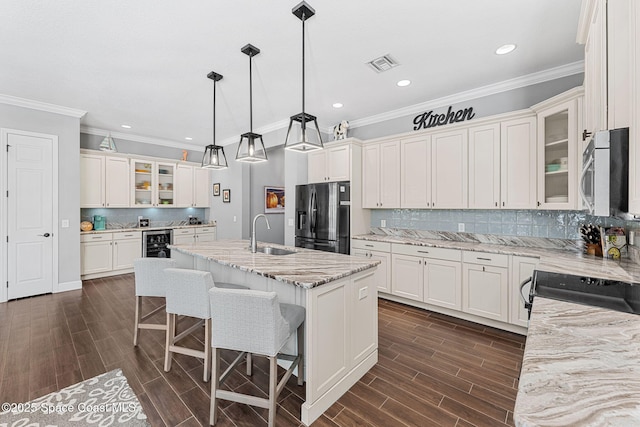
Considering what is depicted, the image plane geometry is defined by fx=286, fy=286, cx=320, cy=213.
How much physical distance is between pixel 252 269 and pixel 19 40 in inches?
119

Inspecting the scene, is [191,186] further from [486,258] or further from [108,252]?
[486,258]

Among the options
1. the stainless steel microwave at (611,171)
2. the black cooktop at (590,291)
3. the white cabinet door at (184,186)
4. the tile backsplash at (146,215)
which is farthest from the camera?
the white cabinet door at (184,186)

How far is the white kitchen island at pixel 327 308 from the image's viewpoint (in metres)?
1.87

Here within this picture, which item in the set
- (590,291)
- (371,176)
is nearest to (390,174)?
(371,176)

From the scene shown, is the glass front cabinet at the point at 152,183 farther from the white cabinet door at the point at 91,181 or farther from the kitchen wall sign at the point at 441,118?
the kitchen wall sign at the point at 441,118

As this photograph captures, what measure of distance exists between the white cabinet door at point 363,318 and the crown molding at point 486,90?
9.43 ft

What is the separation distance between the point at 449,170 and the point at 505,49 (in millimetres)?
1434

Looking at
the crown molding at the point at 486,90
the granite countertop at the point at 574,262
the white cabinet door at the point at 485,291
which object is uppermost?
the crown molding at the point at 486,90

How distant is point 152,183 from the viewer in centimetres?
618

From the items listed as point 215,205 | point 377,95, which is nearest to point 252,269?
point 377,95

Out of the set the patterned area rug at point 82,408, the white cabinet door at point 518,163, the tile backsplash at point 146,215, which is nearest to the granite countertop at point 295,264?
the patterned area rug at point 82,408

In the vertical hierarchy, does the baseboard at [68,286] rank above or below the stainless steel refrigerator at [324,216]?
below

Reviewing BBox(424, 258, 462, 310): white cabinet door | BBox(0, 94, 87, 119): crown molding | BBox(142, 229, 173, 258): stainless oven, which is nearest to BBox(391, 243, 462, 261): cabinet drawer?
BBox(424, 258, 462, 310): white cabinet door

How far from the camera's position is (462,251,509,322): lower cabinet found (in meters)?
3.10
